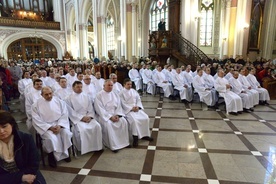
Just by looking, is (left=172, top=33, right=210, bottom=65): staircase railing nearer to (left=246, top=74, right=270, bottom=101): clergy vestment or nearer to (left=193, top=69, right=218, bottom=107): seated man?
(left=246, top=74, right=270, bottom=101): clergy vestment

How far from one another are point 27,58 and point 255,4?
2517cm

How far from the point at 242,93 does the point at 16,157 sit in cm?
674

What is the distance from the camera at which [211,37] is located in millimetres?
17172

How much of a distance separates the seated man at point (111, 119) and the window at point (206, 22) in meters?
15.3

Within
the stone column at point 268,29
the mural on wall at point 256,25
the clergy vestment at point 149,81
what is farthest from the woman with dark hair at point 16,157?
the stone column at point 268,29

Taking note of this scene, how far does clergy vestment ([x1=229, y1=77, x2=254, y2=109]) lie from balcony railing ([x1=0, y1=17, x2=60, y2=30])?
79.3 feet

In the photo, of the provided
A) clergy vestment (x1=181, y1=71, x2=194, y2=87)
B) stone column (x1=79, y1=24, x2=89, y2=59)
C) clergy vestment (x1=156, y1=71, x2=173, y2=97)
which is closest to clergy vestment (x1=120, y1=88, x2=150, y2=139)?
clergy vestment (x1=156, y1=71, x2=173, y2=97)

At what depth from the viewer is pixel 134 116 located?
4203mm

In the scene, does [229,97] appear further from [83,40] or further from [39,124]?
[83,40]

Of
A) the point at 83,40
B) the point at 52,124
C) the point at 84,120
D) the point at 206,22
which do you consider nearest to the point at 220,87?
the point at 84,120

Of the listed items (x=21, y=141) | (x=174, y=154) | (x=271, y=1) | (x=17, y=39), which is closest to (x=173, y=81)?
(x=174, y=154)

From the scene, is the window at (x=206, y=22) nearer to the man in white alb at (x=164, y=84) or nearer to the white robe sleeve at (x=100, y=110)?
the man in white alb at (x=164, y=84)

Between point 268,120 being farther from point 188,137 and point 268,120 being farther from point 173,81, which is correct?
point 173,81

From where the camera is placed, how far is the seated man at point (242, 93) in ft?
21.1
